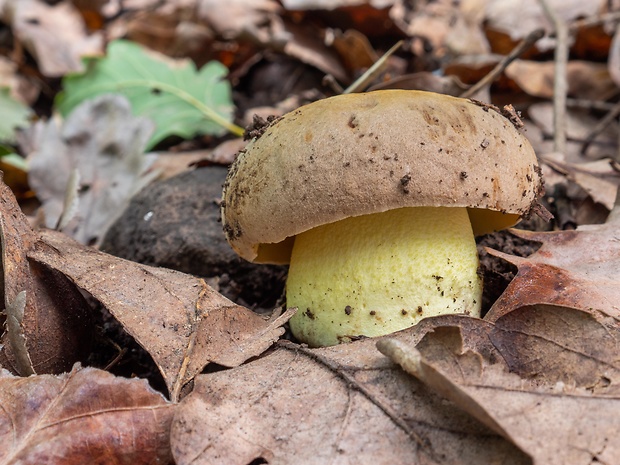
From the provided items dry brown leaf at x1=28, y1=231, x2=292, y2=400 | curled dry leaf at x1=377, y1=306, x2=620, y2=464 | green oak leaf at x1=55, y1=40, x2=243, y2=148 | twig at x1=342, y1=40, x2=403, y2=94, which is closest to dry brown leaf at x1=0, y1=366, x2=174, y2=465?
dry brown leaf at x1=28, y1=231, x2=292, y2=400

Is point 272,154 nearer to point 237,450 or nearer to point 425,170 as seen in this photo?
point 425,170

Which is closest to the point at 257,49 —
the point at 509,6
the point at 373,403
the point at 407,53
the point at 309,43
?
the point at 309,43

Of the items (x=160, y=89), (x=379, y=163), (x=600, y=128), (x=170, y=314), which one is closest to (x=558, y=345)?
(x=379, y=163)

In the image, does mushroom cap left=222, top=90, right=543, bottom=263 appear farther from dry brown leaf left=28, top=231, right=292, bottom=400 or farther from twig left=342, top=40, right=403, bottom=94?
twig left=342, top=40, right=403, bottom=94

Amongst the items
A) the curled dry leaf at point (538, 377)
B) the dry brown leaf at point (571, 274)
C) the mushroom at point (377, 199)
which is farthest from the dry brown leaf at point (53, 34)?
the curled dry leaf at point (538, 377)

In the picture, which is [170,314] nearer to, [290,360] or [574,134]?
[290,360]
